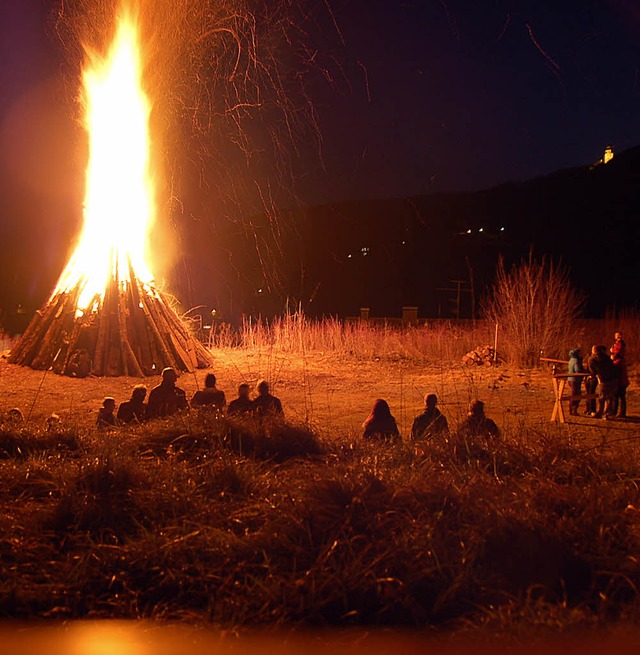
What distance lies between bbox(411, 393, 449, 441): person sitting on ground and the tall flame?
11.0 m

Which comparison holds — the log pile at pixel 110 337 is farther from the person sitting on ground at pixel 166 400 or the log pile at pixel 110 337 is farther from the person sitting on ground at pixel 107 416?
the person sitting on ground at pixel 107 416

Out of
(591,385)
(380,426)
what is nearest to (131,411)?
(380,426)

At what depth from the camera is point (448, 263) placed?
191 ft

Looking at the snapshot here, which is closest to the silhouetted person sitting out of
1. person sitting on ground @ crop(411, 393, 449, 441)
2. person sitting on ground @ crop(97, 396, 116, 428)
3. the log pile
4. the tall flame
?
person sitting on ground @ crop(411, 393, 449, 441)

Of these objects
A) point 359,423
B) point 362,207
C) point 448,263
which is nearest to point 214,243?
point 362,207

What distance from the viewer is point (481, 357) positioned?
1931 centimetres

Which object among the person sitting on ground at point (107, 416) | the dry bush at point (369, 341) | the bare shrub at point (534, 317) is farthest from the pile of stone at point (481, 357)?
the person sitting on ground at point (107, 416)

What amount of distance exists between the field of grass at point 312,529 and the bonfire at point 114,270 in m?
9.41

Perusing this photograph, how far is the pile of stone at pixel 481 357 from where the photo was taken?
749 inches

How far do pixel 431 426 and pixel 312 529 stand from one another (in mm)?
2777

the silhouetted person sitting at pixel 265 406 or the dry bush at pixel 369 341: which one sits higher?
the dry bush at pixel 369 341

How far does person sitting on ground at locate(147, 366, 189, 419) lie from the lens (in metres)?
7.77

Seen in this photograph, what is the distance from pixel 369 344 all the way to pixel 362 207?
58.4m

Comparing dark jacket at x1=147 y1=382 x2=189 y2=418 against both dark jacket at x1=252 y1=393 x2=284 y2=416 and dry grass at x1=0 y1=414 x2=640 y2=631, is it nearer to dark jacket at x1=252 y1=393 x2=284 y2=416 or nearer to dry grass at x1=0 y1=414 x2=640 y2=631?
dark jacket at x1=252 y1=393 x2=284 y2=416
